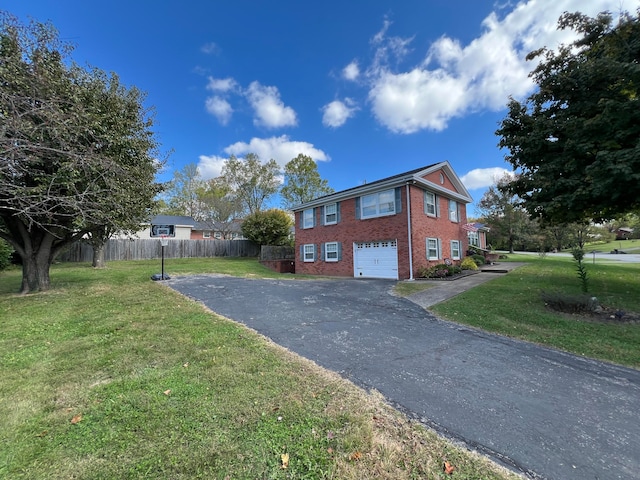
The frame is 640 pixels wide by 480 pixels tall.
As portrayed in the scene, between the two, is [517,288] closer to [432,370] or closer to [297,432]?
[432,370]

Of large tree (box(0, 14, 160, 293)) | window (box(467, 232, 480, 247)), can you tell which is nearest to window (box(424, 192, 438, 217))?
window (box(467, 232, 480, 247))

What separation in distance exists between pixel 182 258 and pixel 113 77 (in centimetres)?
1989

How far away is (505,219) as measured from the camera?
32969 mm

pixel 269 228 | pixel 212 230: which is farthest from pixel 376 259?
pixel 212 230

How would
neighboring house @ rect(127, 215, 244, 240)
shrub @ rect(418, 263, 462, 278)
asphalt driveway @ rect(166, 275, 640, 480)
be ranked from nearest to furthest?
asphalt driveway @ rect(166, 275, 640, 480) → shrub @ rect(418, 263, 462, 278) → neighboring house @ rect(127, 215, 244, 240)

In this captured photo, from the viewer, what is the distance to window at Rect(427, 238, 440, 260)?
49.3ft

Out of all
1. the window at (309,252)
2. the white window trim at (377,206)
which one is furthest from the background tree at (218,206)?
the white window trim at (377,206)

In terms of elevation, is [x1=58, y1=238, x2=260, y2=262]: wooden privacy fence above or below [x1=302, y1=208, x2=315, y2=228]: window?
below

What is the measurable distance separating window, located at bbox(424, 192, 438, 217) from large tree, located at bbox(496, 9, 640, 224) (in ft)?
18.6

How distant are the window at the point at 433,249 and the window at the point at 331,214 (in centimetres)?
543

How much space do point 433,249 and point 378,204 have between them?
12.6ft

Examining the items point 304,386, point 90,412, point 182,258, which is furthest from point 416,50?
point 182,258

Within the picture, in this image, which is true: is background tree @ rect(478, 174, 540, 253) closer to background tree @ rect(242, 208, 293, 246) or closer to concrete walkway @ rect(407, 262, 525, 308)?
background tree @ rect(242, 208, 293, 246)

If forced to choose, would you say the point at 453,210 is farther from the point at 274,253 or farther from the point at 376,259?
the point at 274,253
